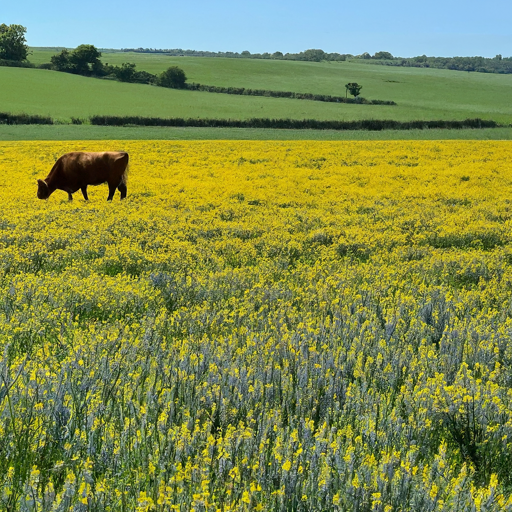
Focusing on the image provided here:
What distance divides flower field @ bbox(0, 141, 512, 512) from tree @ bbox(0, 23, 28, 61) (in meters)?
121

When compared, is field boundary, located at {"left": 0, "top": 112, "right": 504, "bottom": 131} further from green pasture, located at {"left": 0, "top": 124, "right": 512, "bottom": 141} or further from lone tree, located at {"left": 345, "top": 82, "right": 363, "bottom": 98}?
lone tree, located at {"left": 345, "top": 82, "right": 363, "bottom": 98}

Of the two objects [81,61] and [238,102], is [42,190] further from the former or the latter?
[81,61]

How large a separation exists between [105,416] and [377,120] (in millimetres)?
61788

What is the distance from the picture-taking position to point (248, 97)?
88188 millimetres

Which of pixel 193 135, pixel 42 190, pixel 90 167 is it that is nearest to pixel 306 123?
pixel 193 135

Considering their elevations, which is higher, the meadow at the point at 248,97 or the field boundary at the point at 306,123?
the meadow at the point at 248,97

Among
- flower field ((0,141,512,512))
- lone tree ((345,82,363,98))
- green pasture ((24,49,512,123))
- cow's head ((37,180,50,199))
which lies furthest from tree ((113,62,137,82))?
flower field ((0,141,512,512))

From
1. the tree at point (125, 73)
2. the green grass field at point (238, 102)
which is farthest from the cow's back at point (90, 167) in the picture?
the tree at point (125, 73)

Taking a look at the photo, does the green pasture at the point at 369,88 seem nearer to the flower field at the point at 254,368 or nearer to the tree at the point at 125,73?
the tree at the point at 125,73

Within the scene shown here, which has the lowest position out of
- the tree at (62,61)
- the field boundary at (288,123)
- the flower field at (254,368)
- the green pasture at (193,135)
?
the flower field at (254,368)

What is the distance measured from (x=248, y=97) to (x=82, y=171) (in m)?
78.8

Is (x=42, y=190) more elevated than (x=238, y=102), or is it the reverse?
(x=238, y=102)

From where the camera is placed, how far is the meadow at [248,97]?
65.1 meters

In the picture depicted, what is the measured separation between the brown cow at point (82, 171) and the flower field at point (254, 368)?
4380mm
